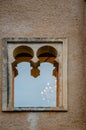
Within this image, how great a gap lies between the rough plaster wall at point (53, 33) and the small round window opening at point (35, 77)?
264 mm

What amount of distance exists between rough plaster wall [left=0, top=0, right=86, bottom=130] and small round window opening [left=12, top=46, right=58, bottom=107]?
0.87ft

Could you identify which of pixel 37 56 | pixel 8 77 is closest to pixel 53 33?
pixel 37 56

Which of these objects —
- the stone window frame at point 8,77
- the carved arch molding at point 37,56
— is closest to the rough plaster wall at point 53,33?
the stone window frame at point 8,77

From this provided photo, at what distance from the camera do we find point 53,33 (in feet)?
30.1

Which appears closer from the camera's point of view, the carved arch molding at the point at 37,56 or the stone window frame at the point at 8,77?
the stone window frame at the point at 8,77

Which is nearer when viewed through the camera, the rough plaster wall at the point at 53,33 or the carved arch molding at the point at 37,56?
the rough plaster wall at the point at 53,33

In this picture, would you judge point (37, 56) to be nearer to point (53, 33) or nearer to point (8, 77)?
point (53, 33)

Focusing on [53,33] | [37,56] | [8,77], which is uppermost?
[53,33]

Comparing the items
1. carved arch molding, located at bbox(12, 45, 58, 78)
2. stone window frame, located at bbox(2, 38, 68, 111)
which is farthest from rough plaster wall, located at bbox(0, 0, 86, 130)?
carved arch molding, located at bbox(12, 45, 58, 78)

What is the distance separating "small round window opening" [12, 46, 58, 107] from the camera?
9.19 metres

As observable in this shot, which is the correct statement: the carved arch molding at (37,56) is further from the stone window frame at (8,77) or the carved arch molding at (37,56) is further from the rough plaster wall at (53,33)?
the rough plaster wall at (53,33)

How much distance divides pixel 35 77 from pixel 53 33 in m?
1.05

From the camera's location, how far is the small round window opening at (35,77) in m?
9.19

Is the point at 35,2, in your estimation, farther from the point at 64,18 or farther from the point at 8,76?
the point at 8,76
